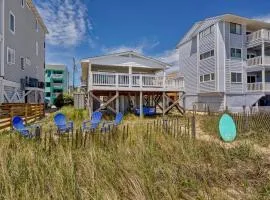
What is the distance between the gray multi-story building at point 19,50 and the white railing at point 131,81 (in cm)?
762

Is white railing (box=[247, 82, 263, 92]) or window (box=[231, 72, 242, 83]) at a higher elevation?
window (box=[231, 72, 242, 83])

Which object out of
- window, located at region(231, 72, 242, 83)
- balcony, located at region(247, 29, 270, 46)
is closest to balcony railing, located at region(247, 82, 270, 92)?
window, located at region(231, 72, 242, 83)

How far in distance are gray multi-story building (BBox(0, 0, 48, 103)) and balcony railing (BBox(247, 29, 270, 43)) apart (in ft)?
84.6

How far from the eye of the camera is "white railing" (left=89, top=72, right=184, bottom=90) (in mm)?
17312

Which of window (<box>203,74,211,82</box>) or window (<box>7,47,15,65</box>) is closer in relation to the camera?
window (<box>7,47,15,65</box>)

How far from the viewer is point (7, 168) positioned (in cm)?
503

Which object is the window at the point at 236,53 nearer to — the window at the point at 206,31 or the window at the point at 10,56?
the window at the point at 206,31

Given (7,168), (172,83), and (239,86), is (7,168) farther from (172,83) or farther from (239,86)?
(239,86)

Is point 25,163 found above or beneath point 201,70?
beneath

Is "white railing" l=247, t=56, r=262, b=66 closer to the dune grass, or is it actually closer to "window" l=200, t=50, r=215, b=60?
"window" l=200, t=50, r=215, b=60

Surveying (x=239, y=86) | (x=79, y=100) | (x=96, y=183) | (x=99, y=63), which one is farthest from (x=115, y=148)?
(x=239, y=86)

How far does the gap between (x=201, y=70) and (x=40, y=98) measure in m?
21.9

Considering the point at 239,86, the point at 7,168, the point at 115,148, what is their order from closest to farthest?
1. the point at 7,168
2. the point at 115,148
3. the point at 239,86

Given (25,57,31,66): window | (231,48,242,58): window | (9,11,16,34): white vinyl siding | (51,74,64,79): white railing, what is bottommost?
(25,57,31,66): window
